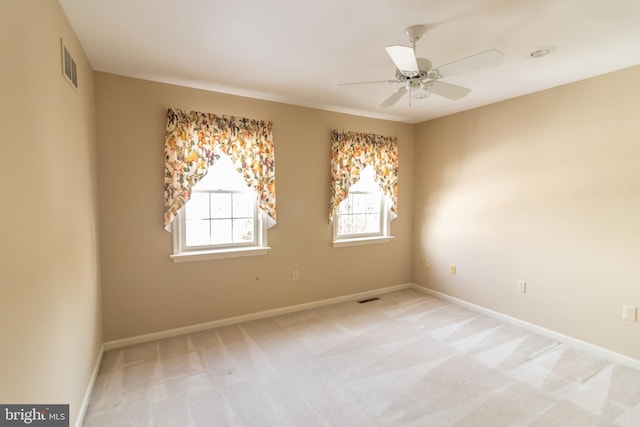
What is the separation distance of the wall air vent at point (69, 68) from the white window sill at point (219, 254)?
1.67 metres

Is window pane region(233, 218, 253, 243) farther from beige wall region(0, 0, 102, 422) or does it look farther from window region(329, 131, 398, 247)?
beige wall region(0, 0, 102, 422)

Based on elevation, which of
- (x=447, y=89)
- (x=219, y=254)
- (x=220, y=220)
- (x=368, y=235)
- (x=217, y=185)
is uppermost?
(x=447, y=89)

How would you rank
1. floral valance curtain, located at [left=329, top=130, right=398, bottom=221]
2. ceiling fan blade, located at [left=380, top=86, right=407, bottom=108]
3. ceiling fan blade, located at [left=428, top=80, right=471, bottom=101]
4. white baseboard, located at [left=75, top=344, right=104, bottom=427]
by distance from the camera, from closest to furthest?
white baseboard, located at [left=75, top=344, right=104, bottom=427] → ceiling fan blade, located at [left=428, top=80, right=471, bottom=101] → ceiling fan blade, located at [left=380, top=86, right=407, bottom=108] → floral valance curtain, located at [left=329, top=130, right=398, bottom=221]

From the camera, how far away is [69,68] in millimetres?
1922

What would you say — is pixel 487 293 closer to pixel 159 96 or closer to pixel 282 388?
pixel 282 388

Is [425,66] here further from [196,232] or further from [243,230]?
[196,232]

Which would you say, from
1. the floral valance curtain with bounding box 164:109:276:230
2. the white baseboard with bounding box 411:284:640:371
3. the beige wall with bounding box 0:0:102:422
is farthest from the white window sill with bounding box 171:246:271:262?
A: the white baseboard with bounding box 411:284:640:371

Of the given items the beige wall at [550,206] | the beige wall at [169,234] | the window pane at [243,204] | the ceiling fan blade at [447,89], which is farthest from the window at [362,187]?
the ceiling fan blade at [447,89]

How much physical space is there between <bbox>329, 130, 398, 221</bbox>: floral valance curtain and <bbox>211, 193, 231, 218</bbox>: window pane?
127cm

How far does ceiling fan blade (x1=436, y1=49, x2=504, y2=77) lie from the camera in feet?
5.76

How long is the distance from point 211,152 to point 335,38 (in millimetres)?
1668

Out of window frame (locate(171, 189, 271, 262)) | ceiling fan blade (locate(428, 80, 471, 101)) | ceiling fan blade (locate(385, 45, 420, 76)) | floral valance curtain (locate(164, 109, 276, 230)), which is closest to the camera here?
ceiling fan blade (locate(385, 45, 420, 76))

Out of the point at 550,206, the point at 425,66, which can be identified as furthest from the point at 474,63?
the point at 550,206

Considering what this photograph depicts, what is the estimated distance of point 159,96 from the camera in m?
2.94
